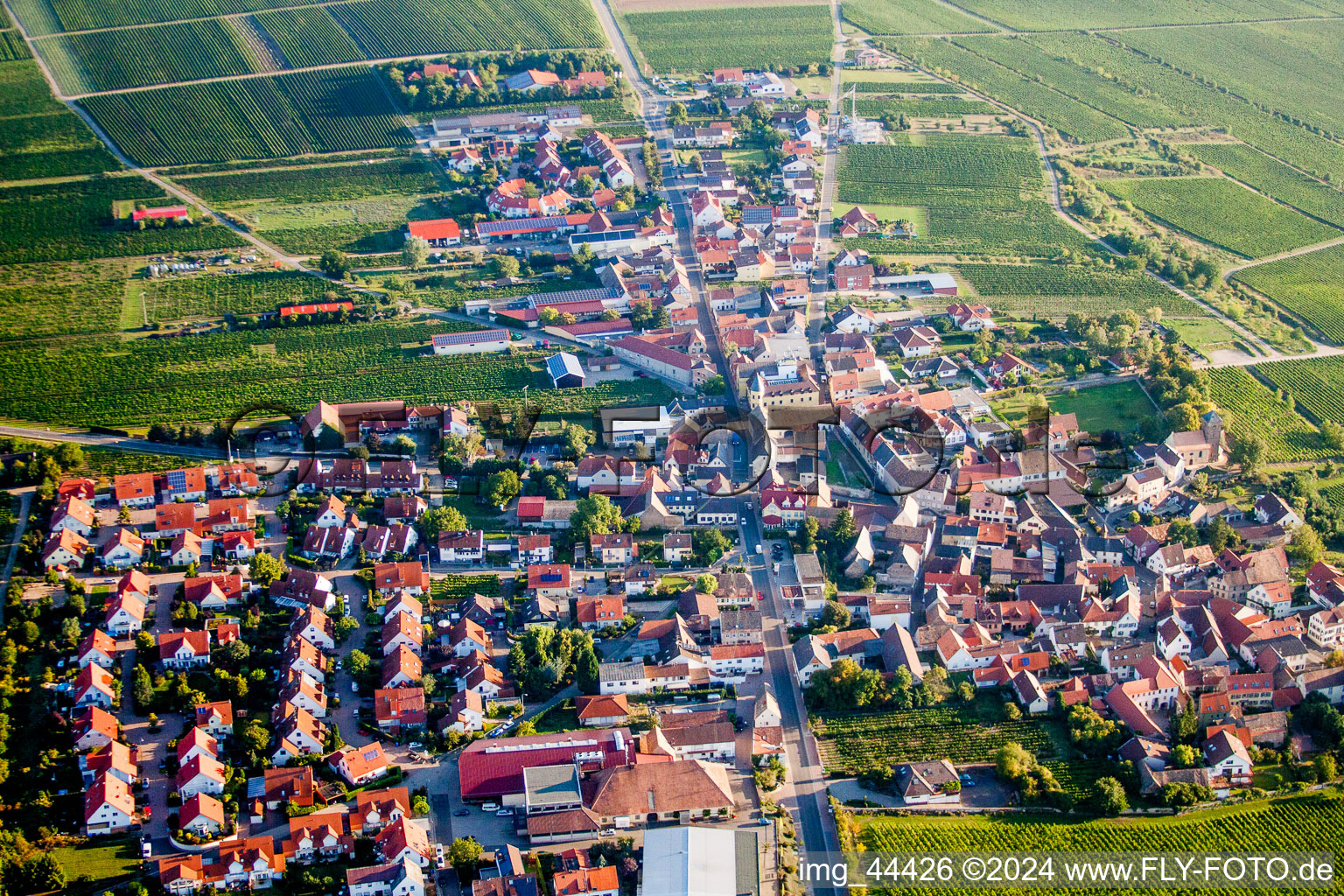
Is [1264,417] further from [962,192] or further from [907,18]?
[907,18]

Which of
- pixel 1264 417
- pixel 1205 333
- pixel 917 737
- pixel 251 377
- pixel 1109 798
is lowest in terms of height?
pixel 1109 798

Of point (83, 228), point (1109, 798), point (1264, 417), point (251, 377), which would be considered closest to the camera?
point (1109, 798)

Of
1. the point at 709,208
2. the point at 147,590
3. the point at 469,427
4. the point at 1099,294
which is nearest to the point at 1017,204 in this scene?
the point at 1099,294

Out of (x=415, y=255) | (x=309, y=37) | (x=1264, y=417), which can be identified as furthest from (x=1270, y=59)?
(x=309, y=37)

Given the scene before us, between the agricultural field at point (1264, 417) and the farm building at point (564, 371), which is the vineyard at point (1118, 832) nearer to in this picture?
the agricultural field at point (1264, 417)

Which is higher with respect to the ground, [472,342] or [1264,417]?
[472,342]

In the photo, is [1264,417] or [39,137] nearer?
[1264,417]

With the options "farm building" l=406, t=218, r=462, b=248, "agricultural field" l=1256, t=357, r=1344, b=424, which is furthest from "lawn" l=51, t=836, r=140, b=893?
"agricultural field" l=1256, t=357, r=1344, b=424

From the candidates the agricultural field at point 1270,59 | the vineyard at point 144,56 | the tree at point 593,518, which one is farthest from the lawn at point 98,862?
the agricultural field at point 1270,59

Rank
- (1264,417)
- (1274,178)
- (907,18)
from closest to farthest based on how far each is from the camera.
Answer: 1. (1264,417)
2. (1274,178)
3. (907,18)
